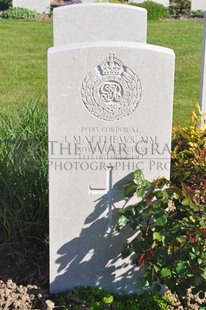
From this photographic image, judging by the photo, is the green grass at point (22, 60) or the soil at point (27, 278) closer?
the soil at point (27, 278)

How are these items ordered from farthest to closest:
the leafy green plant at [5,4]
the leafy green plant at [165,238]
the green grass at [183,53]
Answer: the leafy green plant at [5,4] < the green grass at [183,53] < the leafy green plant at [165,238]

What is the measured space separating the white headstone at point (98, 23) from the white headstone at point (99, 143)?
165 centimetres

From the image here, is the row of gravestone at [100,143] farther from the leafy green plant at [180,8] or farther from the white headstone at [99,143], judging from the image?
the leafy green plant at [180,8]

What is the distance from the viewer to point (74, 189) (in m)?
3.48

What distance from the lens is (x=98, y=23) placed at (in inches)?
200

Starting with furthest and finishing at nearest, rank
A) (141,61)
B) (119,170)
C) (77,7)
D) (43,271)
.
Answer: (77,7) → (43,271) → (119,170) → (141,61)

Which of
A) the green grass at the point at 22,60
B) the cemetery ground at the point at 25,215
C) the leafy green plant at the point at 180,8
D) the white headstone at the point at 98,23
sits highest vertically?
the leafy green plant at the point at 180,8

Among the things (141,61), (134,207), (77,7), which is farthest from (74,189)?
(77,7)

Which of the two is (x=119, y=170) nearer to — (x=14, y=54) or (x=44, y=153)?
(x=44, y=153)

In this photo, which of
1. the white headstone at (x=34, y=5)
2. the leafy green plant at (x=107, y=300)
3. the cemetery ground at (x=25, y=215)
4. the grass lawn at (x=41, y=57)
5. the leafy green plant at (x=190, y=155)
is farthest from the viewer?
the white headstone at (x=34, y=5)

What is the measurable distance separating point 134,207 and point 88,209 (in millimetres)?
298

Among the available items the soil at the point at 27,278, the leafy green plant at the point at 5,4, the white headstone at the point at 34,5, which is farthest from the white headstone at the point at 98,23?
the leafy green plant at the point at 5,4

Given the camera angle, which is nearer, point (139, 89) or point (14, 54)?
point (139, 89)

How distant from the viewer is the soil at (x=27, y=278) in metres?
3.54
